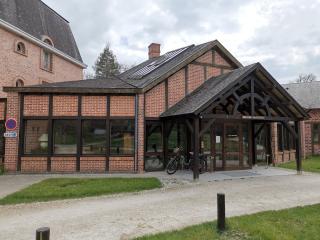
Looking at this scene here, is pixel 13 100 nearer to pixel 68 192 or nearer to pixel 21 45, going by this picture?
pixel 68 192

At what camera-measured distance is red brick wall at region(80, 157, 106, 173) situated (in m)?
13.3

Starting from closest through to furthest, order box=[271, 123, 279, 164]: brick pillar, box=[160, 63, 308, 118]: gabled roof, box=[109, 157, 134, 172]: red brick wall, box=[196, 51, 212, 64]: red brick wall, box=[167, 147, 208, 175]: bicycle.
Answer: box=[160, 63, 308, 118]: gabled roof, box=[167, 147, 208, 175]: bicycle, box=[109, 157, 134, 172]: red brick wall, box=[196, 51, 212, 64]: red brick wall, box=[271, 123, 279, 164]: brick pillar

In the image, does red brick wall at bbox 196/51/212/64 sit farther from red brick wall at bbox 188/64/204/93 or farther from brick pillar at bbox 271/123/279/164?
brick pillar at bbox 271/123/279/164

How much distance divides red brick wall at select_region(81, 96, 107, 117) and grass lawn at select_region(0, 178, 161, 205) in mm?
3178

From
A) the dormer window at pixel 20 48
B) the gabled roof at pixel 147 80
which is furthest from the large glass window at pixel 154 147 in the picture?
the dormer window at pixel 20 48

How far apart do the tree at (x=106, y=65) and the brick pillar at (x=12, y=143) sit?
38.5 m

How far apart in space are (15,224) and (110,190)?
350 centimetres

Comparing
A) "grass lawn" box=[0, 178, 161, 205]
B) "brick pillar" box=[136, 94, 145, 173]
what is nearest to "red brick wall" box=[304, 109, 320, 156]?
"brick pillar" box=[136, 94, 145, 173]

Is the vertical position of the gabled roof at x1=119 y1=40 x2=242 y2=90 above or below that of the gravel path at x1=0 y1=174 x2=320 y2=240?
above

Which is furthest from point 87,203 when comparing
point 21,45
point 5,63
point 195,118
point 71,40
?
point 71,40

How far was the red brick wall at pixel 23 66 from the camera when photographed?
1912 cm

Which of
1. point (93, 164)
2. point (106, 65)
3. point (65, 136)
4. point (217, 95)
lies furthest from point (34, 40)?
point (106, 65)

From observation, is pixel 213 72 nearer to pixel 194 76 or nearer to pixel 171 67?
pixel 194 76

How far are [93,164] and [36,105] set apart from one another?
3.54 m
